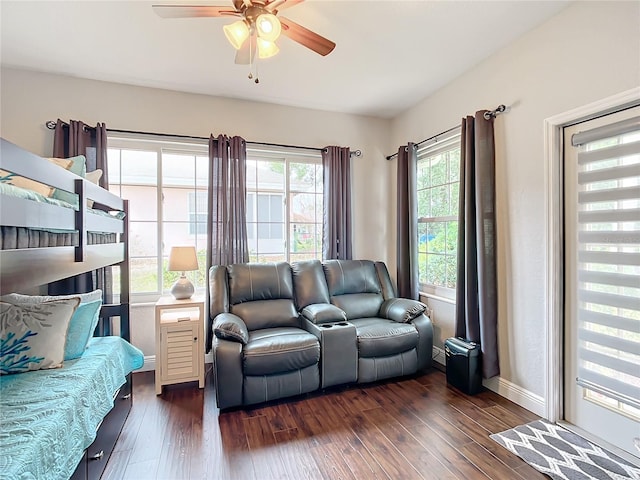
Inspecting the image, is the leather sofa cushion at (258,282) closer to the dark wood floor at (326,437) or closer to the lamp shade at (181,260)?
the lamp shade at (181,260)

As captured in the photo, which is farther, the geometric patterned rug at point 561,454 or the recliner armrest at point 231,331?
the recliner armrest at point 231,331

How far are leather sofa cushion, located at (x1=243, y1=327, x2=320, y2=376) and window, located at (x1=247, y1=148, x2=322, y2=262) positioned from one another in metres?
1.23

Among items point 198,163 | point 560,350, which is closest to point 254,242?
point 198,163

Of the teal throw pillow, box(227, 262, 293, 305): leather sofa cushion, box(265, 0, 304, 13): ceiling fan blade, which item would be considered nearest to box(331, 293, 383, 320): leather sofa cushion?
box(227, 262, 293, 305): leather sofa cushion

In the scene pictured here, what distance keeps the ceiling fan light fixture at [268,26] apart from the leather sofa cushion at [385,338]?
88.2 inches

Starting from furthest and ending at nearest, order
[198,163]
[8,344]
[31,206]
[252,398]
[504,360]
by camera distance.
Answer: [198,163] → [504,360] → [252,398] → [8,344] → [31,206]

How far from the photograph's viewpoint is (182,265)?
283cm

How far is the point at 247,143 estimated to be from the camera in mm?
3420

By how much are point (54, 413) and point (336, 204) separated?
9.44ft

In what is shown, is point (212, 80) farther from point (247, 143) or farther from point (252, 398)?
point (252, 398)

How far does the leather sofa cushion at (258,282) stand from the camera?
3018 millimetres

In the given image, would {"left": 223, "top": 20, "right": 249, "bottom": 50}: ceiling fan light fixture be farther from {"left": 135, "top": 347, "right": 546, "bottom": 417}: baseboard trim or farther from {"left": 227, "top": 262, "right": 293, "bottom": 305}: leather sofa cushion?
{"left": 135, "top": 347, "right": 546, "bottom": 417}: baseboard trim

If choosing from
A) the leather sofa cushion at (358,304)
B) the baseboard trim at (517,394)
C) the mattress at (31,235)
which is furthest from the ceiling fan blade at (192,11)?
the baseboard trim at (517,394)

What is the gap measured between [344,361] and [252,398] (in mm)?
773
